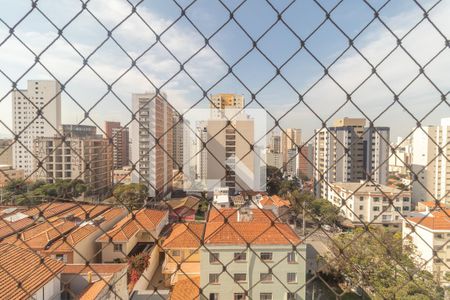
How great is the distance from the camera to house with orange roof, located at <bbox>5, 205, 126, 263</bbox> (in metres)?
0.86

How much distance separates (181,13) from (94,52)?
247 millimetres

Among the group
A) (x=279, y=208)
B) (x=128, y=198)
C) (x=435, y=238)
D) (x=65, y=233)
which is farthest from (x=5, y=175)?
(x=435, y=238)

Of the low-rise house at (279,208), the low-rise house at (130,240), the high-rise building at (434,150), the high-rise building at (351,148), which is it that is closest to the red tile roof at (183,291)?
the low-rise house at (279,208)

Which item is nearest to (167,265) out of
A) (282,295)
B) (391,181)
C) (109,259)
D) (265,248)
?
(109,259)

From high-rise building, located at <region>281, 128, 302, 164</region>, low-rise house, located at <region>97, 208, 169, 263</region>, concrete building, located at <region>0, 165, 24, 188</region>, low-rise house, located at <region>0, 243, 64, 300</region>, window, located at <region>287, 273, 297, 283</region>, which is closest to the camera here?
concrete building, located at <region>0, 165, 24, 188</region>

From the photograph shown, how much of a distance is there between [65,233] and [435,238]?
17.4 feet

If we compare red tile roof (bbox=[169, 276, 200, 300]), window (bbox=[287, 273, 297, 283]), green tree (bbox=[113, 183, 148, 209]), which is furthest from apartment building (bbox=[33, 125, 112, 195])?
red tile roof (bbox=[169, 276, 200, 300])

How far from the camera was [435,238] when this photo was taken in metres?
4.54

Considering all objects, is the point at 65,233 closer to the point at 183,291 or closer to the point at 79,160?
the point at 79,160

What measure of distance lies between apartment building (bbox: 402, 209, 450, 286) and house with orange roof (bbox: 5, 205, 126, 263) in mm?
936

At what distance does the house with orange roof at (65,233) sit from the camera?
86 cm

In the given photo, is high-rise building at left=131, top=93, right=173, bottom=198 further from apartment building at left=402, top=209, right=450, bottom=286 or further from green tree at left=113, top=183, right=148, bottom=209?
apartment building at left=402, top=209, right=450, bottom=286

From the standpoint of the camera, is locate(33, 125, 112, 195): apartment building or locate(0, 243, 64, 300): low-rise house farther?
locate(0, 243, 64, 300): low-rise house

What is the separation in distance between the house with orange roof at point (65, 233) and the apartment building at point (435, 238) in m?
0.94
